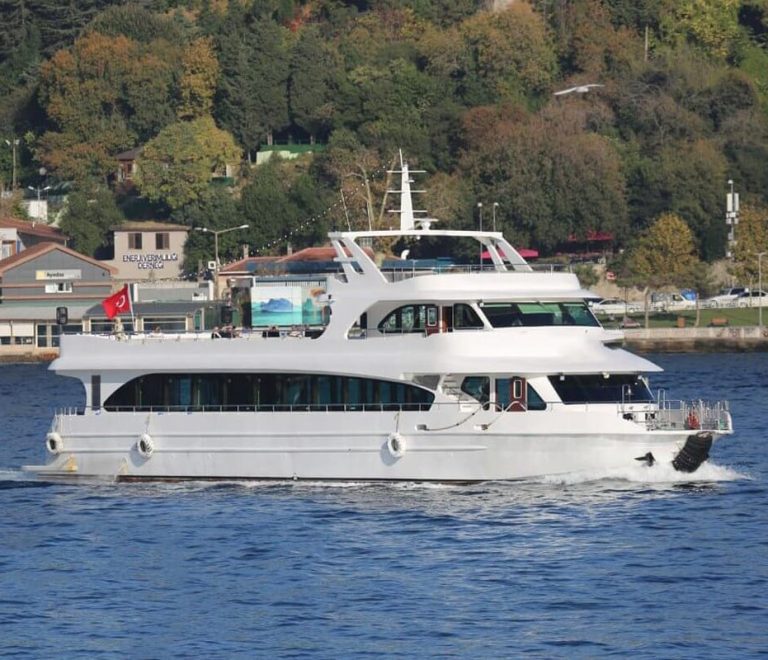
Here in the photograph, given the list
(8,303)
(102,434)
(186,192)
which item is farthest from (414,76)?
(102,434)

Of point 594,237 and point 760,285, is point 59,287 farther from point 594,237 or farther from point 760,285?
point 760,285

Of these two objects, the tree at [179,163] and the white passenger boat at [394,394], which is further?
the tree at [179,163]

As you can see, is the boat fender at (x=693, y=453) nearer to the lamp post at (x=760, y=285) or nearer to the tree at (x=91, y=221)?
the lamp post at (x=760, y=285)

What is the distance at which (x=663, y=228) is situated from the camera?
118m

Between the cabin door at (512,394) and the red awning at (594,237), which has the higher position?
the red awning at (594,237)

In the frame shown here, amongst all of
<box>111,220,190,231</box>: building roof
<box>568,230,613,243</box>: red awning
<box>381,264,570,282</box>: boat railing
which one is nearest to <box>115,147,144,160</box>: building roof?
<box>111,220,190,231</box>: building roof

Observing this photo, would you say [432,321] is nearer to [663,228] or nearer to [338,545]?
[338,545]

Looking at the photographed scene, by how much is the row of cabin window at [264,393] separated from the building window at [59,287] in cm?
7133

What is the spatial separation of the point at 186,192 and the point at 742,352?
136ft

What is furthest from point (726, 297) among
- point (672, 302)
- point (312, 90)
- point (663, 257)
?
point (312, 90)

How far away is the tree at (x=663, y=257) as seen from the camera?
4527 inches

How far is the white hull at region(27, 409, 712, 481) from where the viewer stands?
42125 millimetres

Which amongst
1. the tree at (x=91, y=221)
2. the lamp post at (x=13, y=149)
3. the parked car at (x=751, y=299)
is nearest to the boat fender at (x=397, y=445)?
the parked car at (x=751, y=299)

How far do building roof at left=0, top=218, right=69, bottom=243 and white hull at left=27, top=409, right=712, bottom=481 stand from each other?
284 feet
